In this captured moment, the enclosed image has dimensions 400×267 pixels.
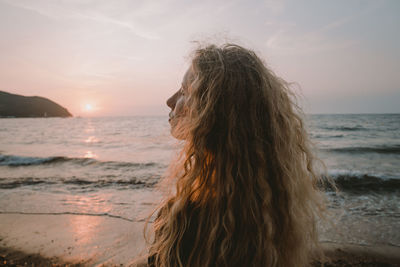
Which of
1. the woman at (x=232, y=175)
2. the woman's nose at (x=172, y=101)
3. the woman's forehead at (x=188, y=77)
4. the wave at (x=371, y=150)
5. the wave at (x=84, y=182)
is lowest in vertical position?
the wave at (x=84, y=182)

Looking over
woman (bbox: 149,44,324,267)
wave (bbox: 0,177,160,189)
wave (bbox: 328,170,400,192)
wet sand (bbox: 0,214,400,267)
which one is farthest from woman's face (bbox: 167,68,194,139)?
wave (bbox: 328,170,400,192)

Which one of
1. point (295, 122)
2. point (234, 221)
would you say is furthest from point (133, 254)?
point (295, 122)

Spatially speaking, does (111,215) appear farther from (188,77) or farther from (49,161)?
(49,161)

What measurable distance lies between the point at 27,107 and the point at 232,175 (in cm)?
13859

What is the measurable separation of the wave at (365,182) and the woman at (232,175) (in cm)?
731

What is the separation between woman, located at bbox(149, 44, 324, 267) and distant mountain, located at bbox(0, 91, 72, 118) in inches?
5154

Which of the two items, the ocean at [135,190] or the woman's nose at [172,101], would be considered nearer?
the woman's nose at [172,101]

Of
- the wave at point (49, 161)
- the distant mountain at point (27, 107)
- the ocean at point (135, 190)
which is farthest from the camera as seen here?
the distant mountain at point (27, 107)

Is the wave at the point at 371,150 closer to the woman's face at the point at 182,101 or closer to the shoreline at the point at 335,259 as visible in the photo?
the shoreline at the point at 335,259

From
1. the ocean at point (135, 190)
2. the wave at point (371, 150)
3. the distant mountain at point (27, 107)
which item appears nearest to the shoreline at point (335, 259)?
the ocean at point (135, 190)

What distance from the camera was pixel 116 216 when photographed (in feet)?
16.7

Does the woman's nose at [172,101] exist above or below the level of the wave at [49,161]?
above

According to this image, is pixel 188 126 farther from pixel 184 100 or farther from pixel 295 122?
pixel 295 122

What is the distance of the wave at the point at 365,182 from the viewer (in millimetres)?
7188
